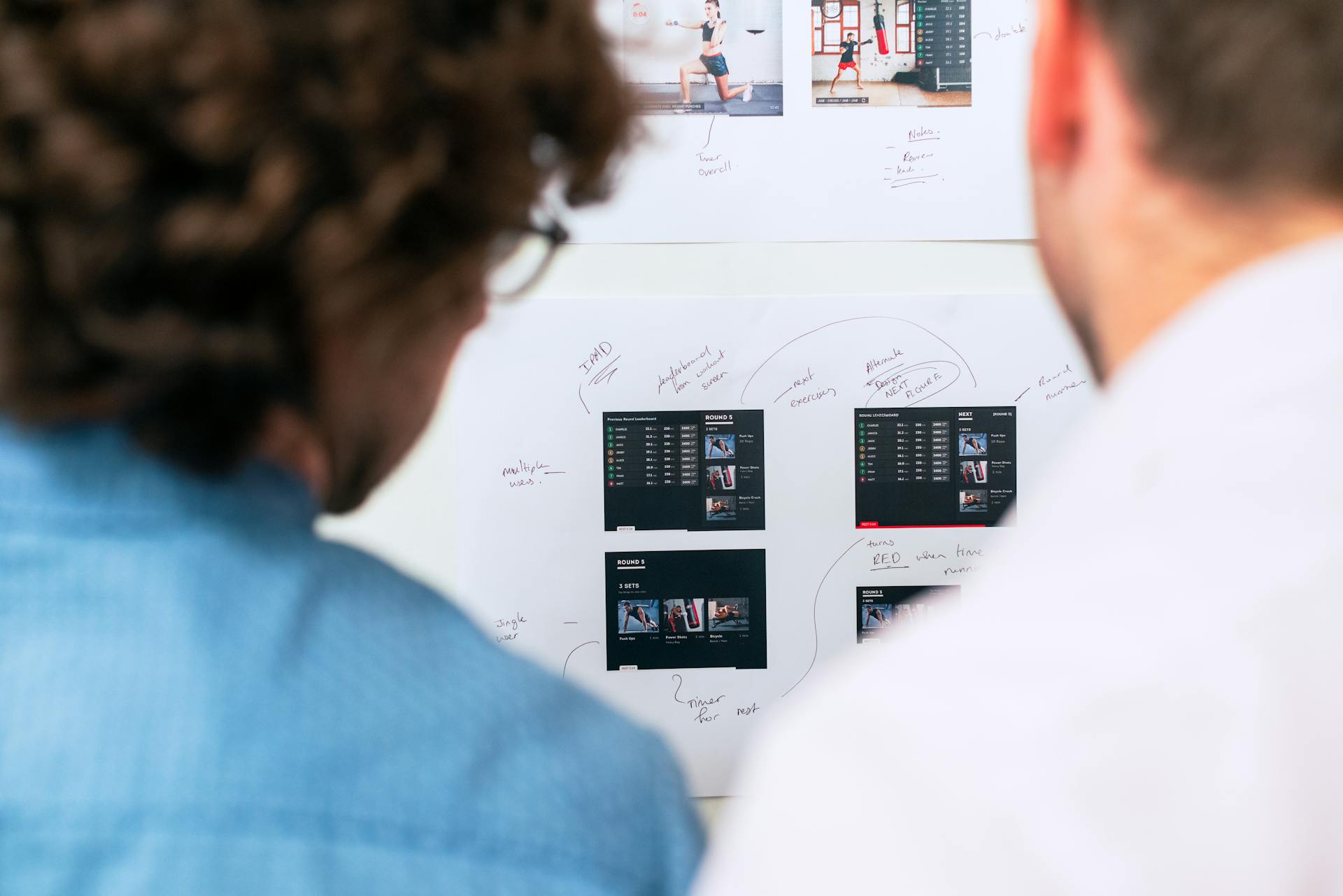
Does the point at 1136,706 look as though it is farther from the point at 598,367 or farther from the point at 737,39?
the point at 737,39

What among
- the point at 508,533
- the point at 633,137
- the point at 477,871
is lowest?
the point at 508,533

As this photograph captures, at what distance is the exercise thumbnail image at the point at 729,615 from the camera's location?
118cm

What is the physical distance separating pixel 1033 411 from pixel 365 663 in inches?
38.3

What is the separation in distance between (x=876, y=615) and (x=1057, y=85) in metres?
0.83

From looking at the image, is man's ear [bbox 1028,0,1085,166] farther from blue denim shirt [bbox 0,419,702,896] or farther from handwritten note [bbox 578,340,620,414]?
handwritten note [bbox 578,340,620,414]

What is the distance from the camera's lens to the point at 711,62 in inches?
45.7

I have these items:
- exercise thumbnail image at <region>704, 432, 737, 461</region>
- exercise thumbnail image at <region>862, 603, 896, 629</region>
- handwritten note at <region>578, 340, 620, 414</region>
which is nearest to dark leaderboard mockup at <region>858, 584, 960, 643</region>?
exercise thumbnail image at <region>862, 603, 896, 629</region>

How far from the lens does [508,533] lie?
Answer: 117 centimetres

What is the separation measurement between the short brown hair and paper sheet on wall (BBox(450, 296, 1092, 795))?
777 mm

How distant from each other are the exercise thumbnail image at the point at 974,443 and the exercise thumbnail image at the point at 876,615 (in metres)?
0.20

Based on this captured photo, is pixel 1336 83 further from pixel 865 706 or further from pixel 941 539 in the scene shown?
pixel 941 539

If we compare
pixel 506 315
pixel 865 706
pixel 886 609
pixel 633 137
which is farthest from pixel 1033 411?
pixel 865 706

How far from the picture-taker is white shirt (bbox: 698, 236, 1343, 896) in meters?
0.29

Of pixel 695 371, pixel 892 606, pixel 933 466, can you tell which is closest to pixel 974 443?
pixel 933 466
